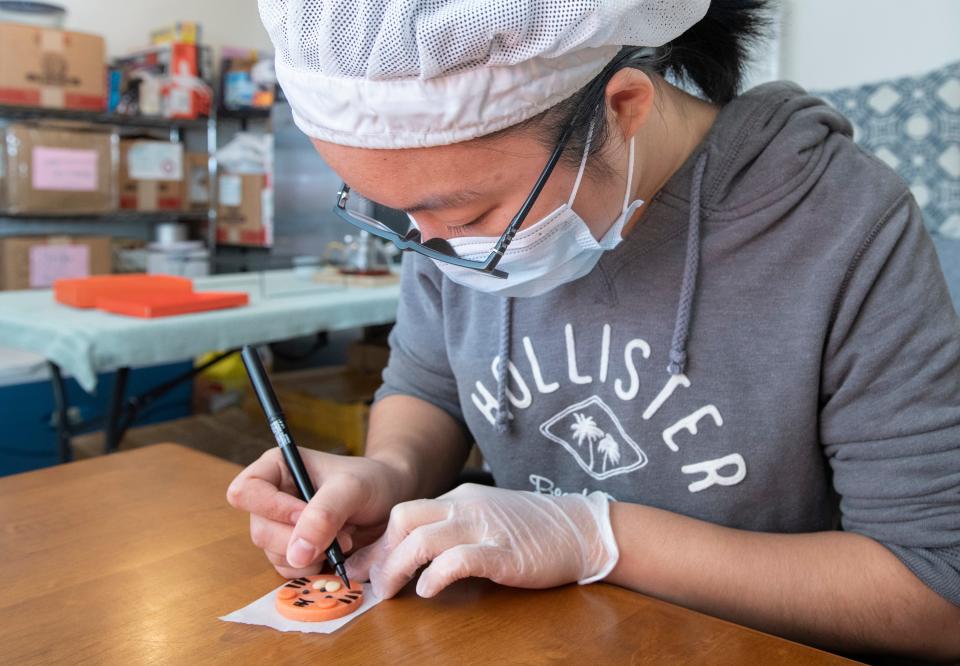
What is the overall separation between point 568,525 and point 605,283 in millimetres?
294

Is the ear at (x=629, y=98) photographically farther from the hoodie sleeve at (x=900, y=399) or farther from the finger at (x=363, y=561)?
the finger at (x=363, y=561)

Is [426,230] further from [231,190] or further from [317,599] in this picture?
[231,190]

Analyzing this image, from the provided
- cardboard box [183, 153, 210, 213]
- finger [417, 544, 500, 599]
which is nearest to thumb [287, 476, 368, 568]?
finger [417, 544, 500, 599]

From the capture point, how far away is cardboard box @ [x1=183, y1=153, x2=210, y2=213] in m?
4.79

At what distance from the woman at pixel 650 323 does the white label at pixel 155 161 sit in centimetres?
391

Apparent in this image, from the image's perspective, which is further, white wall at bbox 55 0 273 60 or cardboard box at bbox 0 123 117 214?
white wall at bbox 55 0 273 60

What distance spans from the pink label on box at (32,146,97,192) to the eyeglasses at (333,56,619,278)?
359 cm

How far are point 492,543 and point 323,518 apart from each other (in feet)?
0.50

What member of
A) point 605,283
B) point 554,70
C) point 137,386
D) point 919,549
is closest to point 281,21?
point 554,70

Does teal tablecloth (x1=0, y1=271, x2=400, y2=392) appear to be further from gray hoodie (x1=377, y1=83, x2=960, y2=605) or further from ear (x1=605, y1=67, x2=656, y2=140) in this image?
ear (x1=605, y1=67, x2=656, y2=140)

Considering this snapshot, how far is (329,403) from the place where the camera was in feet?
9.11

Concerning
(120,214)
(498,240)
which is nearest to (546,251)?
(498,240)

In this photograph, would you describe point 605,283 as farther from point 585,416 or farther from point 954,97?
point 954,97

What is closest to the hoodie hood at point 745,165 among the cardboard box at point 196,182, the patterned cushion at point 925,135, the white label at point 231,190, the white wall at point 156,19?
the patterned cushion at point 925,135
